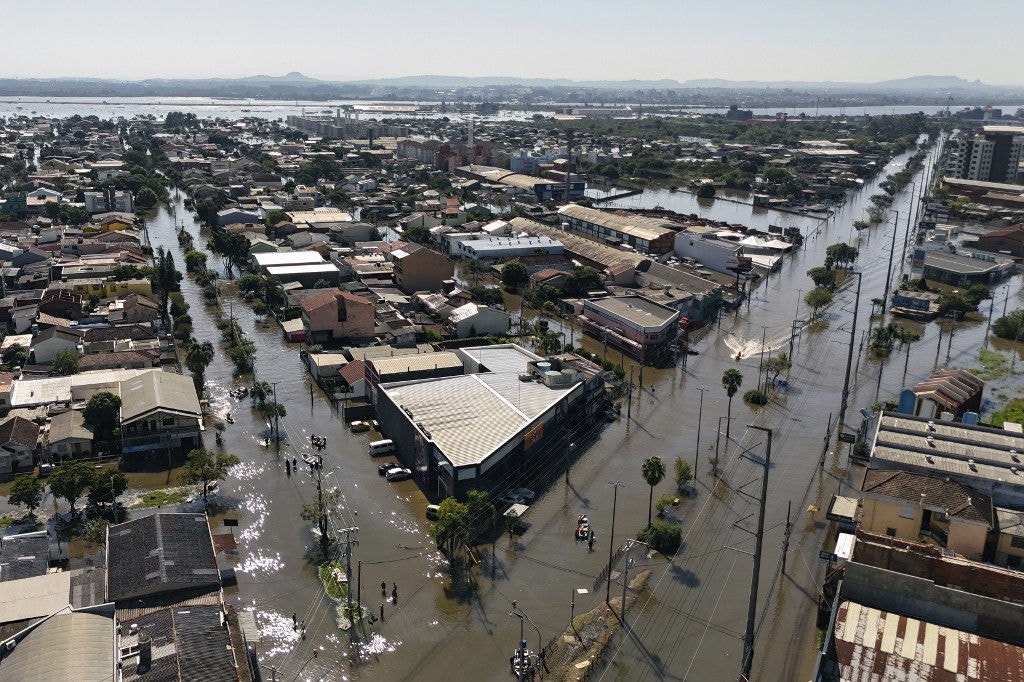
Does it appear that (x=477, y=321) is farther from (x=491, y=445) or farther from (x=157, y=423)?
(x=157, y=423)

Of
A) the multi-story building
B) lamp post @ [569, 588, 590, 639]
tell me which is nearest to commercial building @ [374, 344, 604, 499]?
lamp post @ [569, 588, 590, 639]

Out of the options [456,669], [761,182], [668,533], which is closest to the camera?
[456,669]

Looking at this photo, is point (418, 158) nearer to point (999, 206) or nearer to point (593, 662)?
point (999, 206)

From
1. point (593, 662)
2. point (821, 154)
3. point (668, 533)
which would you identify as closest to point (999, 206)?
point (821, 154)

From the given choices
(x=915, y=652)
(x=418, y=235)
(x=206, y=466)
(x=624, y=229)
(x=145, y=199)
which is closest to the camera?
(x=915, y=652)

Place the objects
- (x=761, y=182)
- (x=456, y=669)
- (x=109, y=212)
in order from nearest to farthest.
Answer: (x=456, y=669), (x=109, y=212), (x=761, y=182)

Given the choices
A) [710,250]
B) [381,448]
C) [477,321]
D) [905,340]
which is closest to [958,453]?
[905,340]
